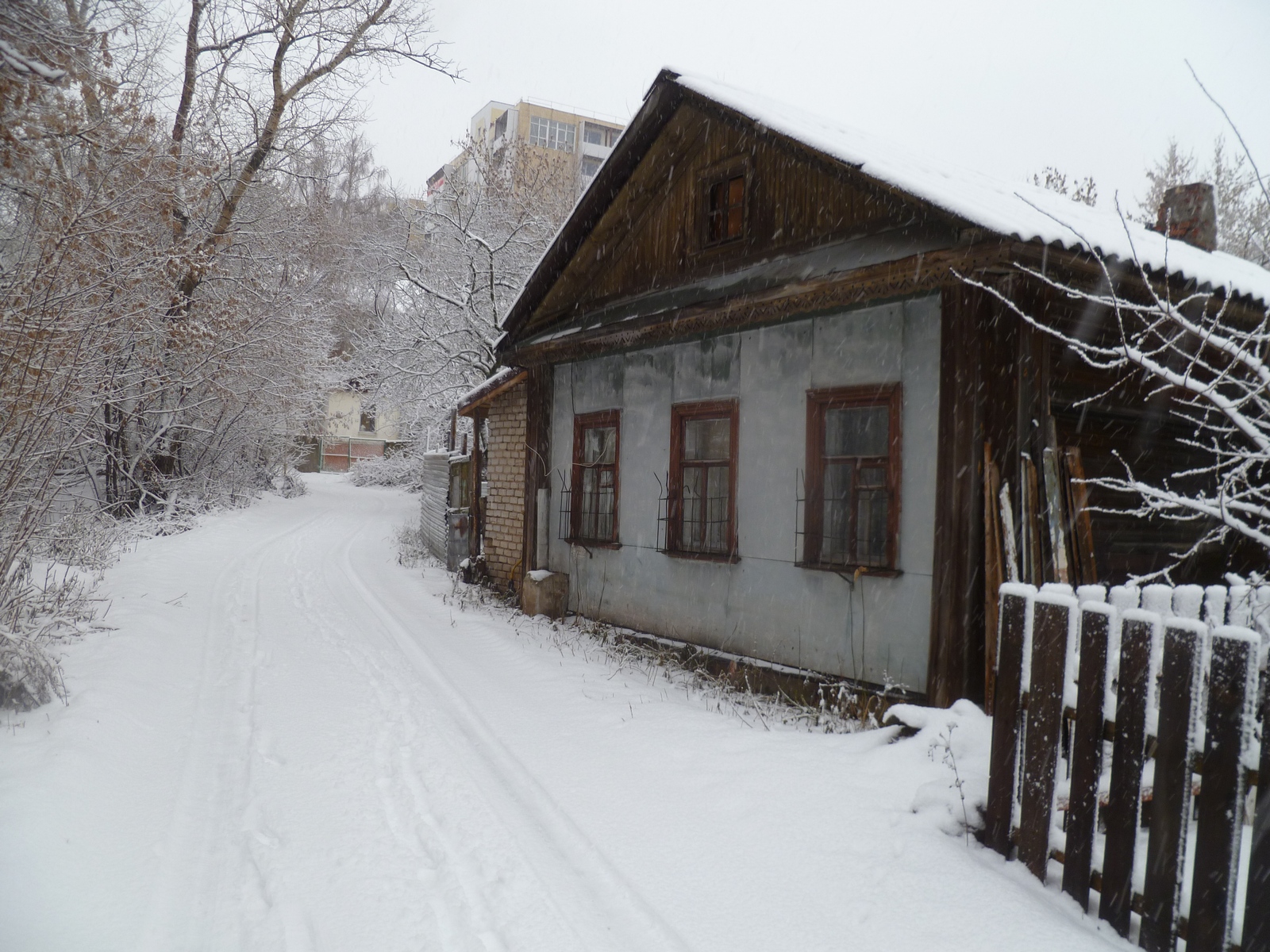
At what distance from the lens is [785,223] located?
6977 millimetres

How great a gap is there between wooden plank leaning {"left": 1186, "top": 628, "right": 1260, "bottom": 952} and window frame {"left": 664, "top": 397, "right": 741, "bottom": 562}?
14.9ft

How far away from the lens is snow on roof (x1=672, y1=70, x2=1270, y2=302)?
195 inches

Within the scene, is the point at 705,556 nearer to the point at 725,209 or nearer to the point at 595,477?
the point at 595,477

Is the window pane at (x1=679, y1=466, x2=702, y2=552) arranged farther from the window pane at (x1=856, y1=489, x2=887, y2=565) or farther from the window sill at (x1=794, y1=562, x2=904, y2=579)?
the window pane at (x1=856, y1=489, x2=887, y2=565)

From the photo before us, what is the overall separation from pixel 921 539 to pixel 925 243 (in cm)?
216

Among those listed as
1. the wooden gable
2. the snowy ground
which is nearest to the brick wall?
the wooden gable

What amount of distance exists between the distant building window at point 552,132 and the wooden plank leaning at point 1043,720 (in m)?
55.5

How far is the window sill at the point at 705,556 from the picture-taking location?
713cm

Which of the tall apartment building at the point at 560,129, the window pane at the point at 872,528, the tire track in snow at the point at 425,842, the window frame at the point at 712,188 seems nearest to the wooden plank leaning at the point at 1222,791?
the tire track in snow at the point at 425,842

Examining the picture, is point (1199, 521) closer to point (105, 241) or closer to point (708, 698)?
point (708, 698)

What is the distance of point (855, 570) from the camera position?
5973 millimetres

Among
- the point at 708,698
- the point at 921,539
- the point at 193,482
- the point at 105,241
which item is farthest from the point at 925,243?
the point at 193,482

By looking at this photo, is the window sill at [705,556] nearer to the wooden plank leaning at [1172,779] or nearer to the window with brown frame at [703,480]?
the window with brown frame at [703,480]

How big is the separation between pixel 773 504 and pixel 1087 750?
3845 mm
